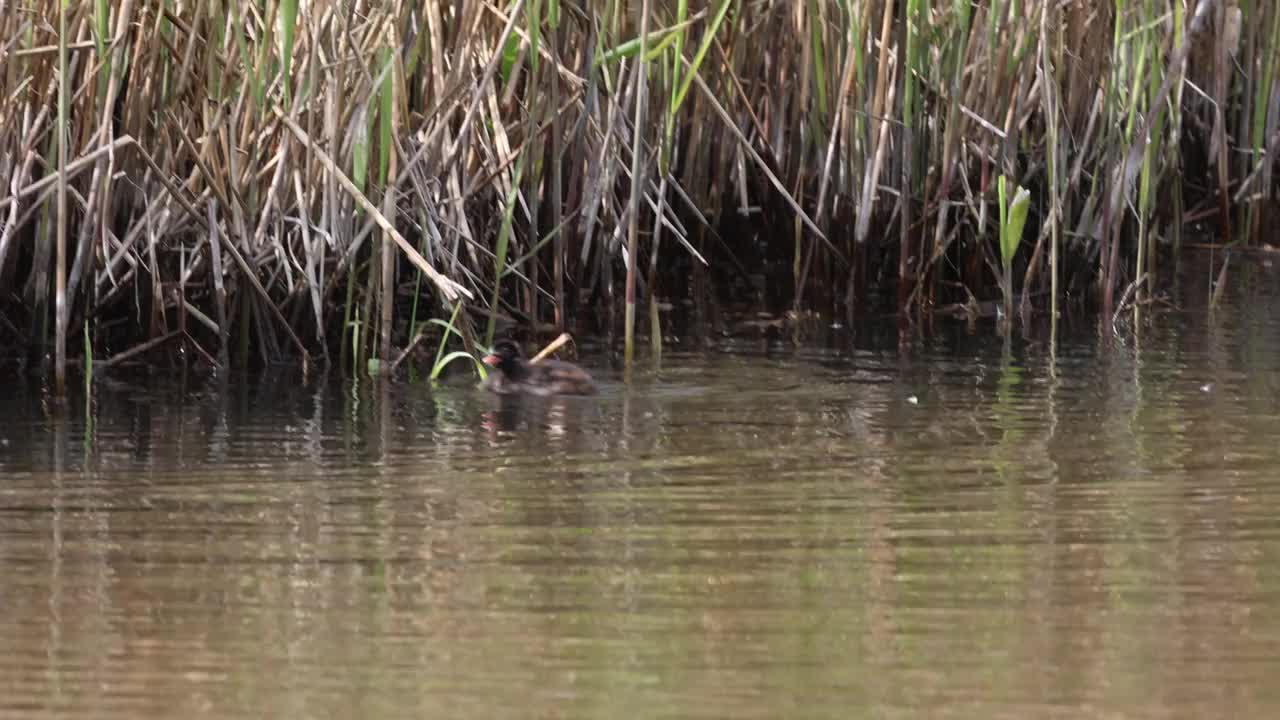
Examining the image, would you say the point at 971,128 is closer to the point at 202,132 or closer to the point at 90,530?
the point at 202,132

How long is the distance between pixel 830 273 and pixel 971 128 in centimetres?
83

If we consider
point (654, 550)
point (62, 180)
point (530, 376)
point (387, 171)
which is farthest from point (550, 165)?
point (654, 550)

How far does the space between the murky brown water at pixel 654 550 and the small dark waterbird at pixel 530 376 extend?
0.10m

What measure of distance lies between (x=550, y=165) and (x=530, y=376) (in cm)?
160

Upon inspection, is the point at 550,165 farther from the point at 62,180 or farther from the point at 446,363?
the point at 62,180

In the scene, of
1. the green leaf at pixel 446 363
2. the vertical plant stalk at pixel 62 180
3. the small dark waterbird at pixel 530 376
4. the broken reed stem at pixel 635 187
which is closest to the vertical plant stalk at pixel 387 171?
the green leaf at pixel 446 363

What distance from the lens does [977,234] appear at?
8.97 metres

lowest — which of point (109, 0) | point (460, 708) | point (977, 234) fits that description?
point (460, 708)

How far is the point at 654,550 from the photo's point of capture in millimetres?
4324

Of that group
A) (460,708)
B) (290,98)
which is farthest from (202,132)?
(460,708)

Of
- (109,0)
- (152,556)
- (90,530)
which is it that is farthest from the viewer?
(109,0)

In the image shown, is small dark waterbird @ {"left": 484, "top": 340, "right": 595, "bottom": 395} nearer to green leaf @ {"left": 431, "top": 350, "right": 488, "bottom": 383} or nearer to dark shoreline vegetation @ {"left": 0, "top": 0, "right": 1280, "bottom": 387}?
green leaf @ {"left": 431, "top": 350, "right": 488, "bottom": 383}

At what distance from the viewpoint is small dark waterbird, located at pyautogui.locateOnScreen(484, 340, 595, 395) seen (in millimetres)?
6961

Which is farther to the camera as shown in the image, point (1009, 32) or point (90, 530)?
point (1009, 32)
